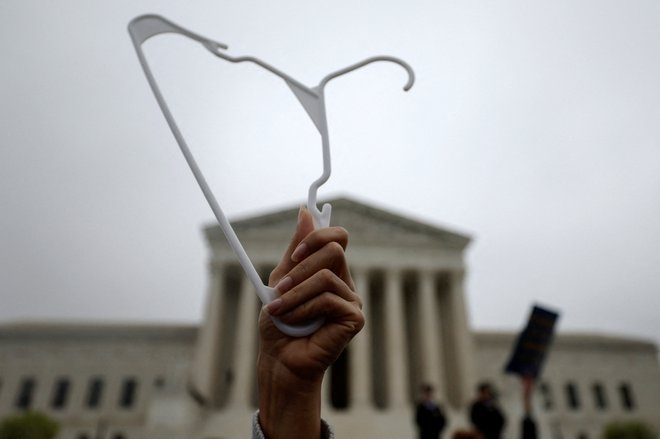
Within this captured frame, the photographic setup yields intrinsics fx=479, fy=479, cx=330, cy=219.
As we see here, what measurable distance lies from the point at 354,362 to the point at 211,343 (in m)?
10.0

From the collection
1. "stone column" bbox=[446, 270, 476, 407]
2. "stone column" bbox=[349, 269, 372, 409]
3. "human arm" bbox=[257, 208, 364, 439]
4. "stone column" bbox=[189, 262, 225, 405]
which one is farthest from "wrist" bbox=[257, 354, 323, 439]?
"stone column" bbox=[446, 270, 476, 407]

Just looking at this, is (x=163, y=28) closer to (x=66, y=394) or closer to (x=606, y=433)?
→ (x=606, y=433)

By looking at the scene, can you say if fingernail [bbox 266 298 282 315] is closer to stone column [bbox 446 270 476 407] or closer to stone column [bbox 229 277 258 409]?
stone column [bbox 229 277 258 409]

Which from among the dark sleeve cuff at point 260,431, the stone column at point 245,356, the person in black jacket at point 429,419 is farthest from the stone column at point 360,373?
the dark sleeve cuff at point 260,431

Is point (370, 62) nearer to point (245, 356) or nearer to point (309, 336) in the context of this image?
point (309, 336)

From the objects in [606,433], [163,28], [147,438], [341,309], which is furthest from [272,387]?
[606,433]

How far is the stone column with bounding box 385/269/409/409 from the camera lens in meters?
31.1

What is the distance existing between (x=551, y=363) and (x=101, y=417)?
41.3m

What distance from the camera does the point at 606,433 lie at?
35.4 metres

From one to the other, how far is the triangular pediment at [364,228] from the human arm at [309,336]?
109 feet

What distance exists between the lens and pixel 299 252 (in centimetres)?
238

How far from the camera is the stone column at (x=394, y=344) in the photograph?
31.1 meters

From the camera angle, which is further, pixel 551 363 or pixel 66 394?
pixel 551 363

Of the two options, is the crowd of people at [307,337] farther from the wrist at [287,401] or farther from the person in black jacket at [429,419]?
the person in black jacket at [429,419]
